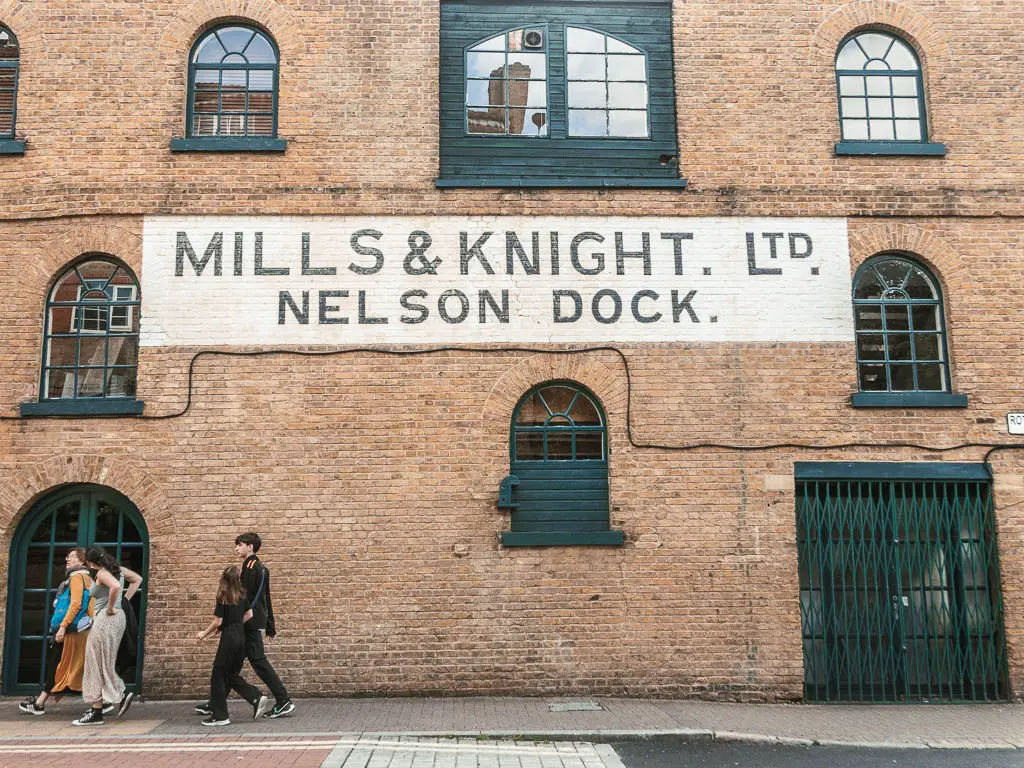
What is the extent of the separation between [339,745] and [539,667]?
269 centimetres

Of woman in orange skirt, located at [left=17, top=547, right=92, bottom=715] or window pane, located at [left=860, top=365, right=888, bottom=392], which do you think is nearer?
woman in orange skirt, located at [left=17, top=547, right=92, bottom=715]

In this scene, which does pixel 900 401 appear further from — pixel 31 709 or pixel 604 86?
pixel 31 709

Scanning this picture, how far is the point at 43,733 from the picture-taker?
26.5 feet

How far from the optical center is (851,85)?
35.9ft

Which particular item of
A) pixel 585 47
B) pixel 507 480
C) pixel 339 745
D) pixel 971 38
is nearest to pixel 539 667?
pixel 507 480

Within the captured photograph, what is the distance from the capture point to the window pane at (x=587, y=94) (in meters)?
10.9

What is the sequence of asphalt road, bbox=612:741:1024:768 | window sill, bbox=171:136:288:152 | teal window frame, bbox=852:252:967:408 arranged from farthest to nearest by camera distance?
1. teal window frame, bbox=852:252:967:408
2. window sill, bbox=171:136:288:152
3. asphalt road, bbox=612:741:1024:768

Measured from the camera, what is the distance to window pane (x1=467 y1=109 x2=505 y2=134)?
10.7m

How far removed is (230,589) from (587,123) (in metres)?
6.54

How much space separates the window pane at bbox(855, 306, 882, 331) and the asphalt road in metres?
4.61

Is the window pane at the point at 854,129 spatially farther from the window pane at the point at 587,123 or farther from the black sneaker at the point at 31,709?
the black sneaker at the point at 31,709

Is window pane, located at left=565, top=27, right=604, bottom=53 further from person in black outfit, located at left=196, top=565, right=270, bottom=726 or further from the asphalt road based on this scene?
→ the asphalt road

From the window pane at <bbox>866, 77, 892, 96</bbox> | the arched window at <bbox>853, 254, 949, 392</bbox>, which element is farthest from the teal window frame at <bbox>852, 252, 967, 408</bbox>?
the window pane at <bbox>866, 77, 892, 96</bbox>

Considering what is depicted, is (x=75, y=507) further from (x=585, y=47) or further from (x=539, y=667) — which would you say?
(x=585, y=47)
